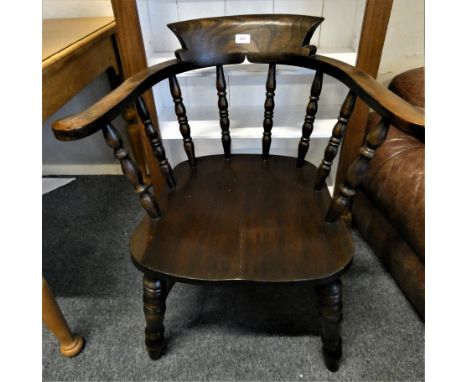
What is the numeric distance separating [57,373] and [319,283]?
2.49 ft

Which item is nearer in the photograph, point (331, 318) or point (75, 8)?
point (331, 318)

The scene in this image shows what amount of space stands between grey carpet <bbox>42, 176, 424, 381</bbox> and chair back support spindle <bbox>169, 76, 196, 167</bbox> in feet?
1.42

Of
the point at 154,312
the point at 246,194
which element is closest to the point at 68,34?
the point at 246,194

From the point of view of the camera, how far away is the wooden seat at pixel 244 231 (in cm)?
68

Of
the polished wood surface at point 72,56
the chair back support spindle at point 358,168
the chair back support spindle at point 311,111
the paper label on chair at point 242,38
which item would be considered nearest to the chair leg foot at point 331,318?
the chair back support spindle at point 358,168

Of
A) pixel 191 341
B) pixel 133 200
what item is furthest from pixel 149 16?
pixel 191 341

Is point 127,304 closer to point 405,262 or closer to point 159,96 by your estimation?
point 159,96

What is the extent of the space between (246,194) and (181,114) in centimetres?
29

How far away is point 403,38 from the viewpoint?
1213mm

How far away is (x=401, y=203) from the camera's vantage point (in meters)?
0.94

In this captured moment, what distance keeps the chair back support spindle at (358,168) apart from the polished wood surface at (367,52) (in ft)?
0.94

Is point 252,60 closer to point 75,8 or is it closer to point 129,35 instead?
point 129,35

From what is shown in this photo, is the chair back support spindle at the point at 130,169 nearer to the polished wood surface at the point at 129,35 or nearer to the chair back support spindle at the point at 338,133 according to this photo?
the polished wood surface at the point at 129,35

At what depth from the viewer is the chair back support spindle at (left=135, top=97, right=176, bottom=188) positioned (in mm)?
781
